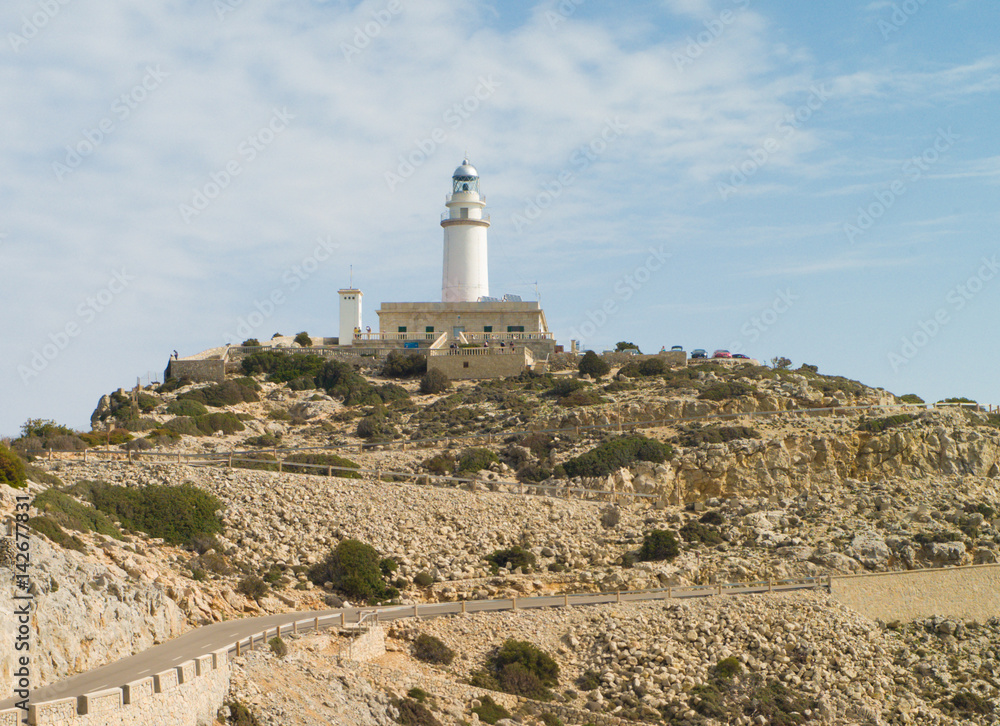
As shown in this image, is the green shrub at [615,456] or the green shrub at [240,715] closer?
the green shrub at [240,715]

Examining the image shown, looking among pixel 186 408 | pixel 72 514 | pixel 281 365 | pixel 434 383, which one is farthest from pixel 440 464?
pixel 281 365

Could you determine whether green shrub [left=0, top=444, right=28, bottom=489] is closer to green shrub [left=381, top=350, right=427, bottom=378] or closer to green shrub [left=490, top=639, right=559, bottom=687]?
green shrub [left=490, top=639, right=559, bottom=687]

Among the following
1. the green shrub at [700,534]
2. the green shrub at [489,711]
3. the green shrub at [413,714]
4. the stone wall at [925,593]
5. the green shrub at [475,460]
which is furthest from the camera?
the green shrub at [475,460]

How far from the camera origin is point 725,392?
49.8m

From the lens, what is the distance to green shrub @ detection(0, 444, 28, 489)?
93.8 ft

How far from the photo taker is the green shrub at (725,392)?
4956 centimetres

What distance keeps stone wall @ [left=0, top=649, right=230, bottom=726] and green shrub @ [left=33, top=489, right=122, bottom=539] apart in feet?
24.2

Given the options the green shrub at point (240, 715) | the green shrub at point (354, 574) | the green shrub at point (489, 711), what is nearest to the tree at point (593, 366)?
the green shrub at point (354, 574)

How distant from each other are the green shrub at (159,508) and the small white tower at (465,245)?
3457cm

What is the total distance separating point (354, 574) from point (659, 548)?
9.72 meters

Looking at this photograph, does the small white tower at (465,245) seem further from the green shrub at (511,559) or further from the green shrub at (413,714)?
the green shrub at (413,714)

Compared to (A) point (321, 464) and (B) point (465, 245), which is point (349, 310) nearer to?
(B) point (465, 245)

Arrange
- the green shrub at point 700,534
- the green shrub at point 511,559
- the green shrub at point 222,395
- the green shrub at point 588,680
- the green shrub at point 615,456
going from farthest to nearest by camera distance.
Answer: the green shrub at point 222,395 → the green shrub at point 615,456 → the green shrub at point 700,534 → the green shrub at point 511,559 → the green shrub at point 588,680

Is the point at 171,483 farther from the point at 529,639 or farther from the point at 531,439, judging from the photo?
the point at 531,439
